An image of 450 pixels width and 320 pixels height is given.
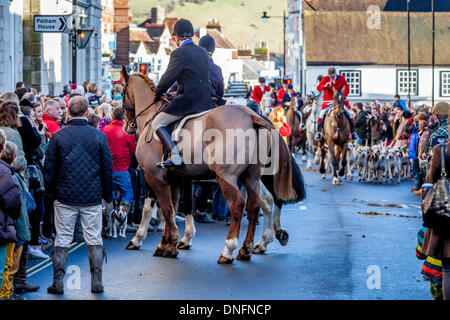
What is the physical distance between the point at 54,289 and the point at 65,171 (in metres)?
1.26

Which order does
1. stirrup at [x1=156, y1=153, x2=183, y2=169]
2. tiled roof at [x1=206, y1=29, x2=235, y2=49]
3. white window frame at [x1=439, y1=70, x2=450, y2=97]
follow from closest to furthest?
stirrup at [x1=156, y1=153, x2=183, y2=169] → white window frame at [x1=439, y1=70, x2=450, y2=97] → tiled roof at [x1=206, y1=29, x2=235, y2=49]

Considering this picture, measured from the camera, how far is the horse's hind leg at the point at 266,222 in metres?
12.7

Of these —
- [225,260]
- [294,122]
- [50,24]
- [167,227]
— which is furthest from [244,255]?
[294,122]

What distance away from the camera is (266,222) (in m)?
12.8

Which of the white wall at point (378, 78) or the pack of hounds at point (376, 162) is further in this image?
the white wall at point (378, 78)

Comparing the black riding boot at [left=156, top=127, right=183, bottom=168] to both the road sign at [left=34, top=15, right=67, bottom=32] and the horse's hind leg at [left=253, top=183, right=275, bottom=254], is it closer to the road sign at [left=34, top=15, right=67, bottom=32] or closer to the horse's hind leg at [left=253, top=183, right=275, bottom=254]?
the horse's hind leg at [left=253, top=183, right=275, bottom=254]

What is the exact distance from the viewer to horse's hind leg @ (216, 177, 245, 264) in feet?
38.3

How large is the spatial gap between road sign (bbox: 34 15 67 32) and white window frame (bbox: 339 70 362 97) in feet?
169

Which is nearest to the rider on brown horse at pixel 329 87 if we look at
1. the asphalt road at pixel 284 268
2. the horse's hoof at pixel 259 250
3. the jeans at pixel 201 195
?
Result: the asphalt road at pixel 284 268

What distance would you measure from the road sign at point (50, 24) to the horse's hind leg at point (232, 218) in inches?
431

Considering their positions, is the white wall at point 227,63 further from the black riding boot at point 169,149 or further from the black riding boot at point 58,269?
the black riding boot at point 58,269

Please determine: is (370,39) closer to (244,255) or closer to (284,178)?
(284,178)

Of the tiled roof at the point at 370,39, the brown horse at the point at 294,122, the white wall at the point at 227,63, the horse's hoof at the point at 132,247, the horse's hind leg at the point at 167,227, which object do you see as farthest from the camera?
the white wall at the point at 227,63

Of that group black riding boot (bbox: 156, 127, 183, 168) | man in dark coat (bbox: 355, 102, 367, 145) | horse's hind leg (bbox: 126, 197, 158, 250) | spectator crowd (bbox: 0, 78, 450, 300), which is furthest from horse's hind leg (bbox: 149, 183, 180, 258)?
man in dark coat (bbox: 355, 102, 367, 145)
